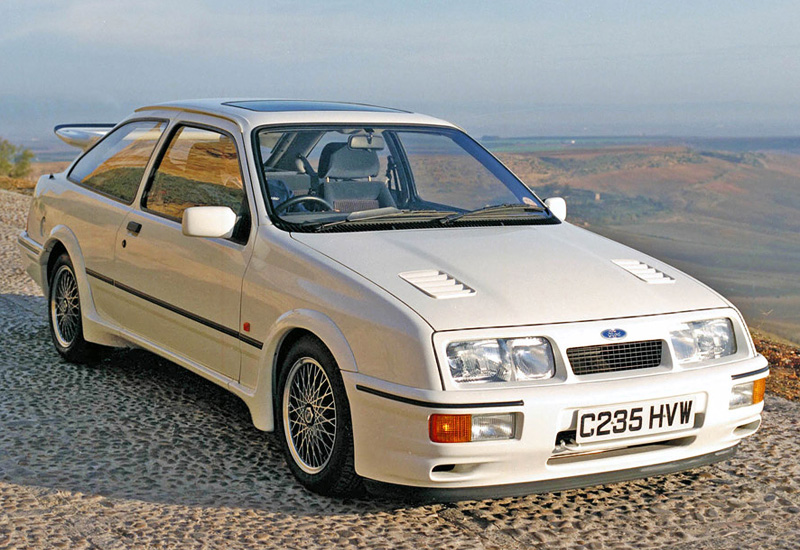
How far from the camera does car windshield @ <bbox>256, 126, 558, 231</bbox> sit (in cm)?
498

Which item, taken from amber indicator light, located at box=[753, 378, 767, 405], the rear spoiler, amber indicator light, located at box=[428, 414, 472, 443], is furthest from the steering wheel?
the rear spoiler

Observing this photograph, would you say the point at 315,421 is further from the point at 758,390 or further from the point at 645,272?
the point at 758,390

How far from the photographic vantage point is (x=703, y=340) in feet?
14.2

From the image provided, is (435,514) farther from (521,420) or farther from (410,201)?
(410,201)

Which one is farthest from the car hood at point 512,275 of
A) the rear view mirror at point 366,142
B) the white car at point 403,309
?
the rear view mirror at point 366,142

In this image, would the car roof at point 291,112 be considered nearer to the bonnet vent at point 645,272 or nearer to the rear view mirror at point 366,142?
the rear view mirror at point 366,142

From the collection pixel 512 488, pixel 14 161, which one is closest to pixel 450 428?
pixel 512 488

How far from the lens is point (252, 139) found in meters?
5.15

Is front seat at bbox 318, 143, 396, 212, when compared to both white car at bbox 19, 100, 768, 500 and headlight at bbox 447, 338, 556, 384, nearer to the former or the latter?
white car at bbox 19, 100, 768, 500

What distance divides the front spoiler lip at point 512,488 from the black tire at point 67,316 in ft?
9.86

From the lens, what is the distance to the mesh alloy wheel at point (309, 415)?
431 centimetres

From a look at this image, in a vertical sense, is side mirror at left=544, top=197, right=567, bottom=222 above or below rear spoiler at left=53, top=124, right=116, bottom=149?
below

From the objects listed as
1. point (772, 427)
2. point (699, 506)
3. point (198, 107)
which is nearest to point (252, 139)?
point (198, 107)

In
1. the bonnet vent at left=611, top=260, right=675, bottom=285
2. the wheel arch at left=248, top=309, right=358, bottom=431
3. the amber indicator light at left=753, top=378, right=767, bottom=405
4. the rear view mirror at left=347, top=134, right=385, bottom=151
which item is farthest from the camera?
the rear view mirror at left=347, top=134, right=385, bottom=151
